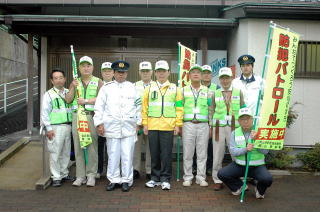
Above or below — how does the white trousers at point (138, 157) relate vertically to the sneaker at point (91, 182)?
above

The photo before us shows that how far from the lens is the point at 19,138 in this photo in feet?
29.7

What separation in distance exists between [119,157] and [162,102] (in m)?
1.17

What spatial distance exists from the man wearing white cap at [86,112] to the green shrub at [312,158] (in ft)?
14.2

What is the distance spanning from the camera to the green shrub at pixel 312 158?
292 inches

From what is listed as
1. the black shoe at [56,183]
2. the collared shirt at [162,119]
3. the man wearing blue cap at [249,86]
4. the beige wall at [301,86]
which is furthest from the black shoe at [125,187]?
the beige wall at [301,86]

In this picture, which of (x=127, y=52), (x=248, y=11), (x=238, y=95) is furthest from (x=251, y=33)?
(x=127, y=52)

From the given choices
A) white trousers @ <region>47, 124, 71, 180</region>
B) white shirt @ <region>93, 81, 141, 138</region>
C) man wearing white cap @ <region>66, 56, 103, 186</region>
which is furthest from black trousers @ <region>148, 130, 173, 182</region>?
white trousers @ <region>47, 124, 71, 180</region>

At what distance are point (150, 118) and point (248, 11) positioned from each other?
11.7 ft

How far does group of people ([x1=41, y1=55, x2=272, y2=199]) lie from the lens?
6008 millimetres

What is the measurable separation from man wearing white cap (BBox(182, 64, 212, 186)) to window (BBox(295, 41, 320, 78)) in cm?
323

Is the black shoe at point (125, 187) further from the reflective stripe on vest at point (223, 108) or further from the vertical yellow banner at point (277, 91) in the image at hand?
the vertical yellow banner at point (277, 91)

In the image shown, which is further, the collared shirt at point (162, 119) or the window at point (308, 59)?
the window at point (308, 59)

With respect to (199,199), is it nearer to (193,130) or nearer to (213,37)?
(193,130)

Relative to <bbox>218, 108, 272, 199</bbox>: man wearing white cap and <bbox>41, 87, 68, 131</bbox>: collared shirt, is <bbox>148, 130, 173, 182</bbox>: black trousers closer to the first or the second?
<bbox>218, 108, 272, 199</bbox>: man wearing white cap
